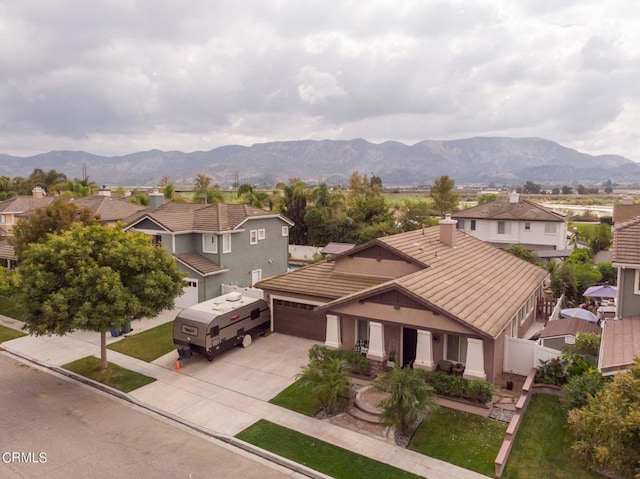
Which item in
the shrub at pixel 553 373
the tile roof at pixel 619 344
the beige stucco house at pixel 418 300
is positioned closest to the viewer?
the tile roof at pixel 619 344

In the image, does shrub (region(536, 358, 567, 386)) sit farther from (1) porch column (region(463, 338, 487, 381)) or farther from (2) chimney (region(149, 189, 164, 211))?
(2) chimney (region(149, 189, 164, 211))

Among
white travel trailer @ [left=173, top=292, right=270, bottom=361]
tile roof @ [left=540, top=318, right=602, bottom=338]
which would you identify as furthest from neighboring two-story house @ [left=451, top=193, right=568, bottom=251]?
white travel trailer @ [left=173, top=292, right=270, bottom=361]

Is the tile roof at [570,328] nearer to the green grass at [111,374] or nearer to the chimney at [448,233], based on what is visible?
the chimney at [448,233]

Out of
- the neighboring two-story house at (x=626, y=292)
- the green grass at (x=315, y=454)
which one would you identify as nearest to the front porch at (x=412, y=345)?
the neighboring two-story house at (x=626, y=292)

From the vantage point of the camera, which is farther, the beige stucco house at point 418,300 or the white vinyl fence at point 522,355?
the white vinyl fence at point 522,355

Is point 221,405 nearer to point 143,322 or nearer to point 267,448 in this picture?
Result: point 267,448

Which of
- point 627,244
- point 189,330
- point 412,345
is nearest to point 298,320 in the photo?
point 189,330

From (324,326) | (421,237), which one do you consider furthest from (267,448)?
(421,237)
